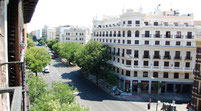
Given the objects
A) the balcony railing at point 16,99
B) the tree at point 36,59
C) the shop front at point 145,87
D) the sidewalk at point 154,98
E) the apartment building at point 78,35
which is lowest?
the sidewalk at point 154,98

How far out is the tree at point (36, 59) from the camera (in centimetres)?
4131

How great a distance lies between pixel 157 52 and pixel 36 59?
89.0 feet

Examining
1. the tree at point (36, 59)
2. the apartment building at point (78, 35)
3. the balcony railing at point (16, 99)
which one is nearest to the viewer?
the balcony railing at point (16, 99)

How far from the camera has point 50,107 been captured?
16719 millimetres

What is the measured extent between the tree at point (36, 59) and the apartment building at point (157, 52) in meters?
18.0

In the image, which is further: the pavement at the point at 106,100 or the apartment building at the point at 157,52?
the apartment building at the point at 157,52

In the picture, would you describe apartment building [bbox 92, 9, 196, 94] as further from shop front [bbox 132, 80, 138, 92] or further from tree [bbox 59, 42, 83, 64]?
tree [bbox 59, 42, 83, 64]

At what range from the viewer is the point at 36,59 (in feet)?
142

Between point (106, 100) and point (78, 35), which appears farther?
point (78, 35)

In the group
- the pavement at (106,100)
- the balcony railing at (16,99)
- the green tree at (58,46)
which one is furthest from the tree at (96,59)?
the green tree at (58,46)

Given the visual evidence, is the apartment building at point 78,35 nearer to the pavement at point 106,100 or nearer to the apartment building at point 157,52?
the pavement at point 106,100

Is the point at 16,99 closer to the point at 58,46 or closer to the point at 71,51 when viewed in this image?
the point at 71,51

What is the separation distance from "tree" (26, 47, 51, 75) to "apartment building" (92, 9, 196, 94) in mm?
18000

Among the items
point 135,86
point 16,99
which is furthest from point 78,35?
point 16,99
